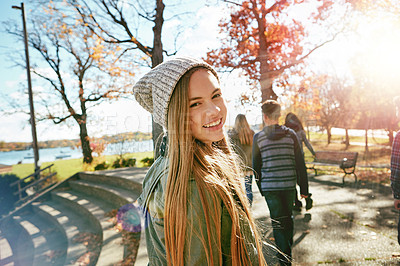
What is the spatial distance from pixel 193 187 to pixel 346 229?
4.43 meters

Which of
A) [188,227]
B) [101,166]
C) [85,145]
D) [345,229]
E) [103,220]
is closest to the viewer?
[188,227]

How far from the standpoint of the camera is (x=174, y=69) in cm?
110

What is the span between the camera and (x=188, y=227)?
Result: 2.96 ft

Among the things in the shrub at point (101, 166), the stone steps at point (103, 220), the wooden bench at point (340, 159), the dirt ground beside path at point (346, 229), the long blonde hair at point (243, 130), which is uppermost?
the long blonde hair at point (243, 130)

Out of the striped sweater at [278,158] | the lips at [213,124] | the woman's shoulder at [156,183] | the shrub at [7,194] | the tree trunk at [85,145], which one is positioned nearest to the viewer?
the woman's shoulder at [156,183]

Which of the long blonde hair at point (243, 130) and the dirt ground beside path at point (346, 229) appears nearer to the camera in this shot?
the dirt ground beside path at point (346, 229)

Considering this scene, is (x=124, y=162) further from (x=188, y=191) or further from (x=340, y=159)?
(x=188, y=191)

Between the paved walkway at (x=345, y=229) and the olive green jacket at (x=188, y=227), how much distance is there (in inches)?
52.4

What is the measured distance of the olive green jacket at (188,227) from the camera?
887mm

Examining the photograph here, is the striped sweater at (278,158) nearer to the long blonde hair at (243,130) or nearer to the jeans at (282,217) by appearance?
the jeans at (282,217)

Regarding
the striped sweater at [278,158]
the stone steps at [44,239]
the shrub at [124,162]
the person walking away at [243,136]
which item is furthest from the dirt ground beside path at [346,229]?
the shrub at [124,162]

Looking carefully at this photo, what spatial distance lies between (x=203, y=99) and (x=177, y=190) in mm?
451

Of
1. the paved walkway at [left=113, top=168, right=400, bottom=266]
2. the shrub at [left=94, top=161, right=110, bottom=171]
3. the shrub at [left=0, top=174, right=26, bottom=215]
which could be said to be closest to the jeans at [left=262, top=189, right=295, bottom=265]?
the paved walkway at [left=113, top=168, right=400, bottom=266]

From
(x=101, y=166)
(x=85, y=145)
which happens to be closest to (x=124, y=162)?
(x=101, y=166)
